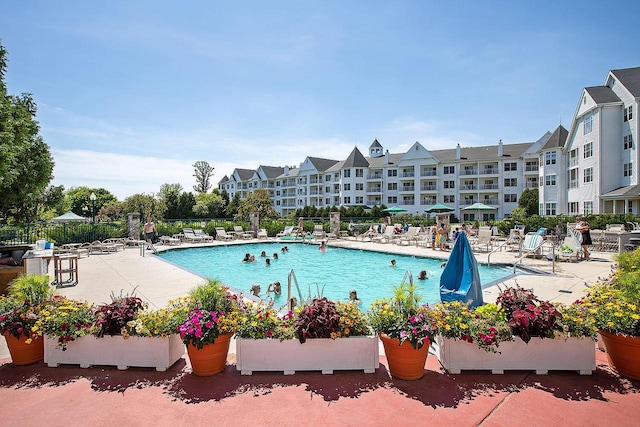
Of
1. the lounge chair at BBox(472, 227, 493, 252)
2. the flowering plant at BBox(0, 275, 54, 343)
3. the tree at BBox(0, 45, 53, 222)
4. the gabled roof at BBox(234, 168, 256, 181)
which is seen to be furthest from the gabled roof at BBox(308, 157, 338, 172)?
the flowering plant at BBox(0, 275, 54, 343)

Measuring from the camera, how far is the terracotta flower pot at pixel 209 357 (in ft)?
12.9

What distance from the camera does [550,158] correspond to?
36906mm

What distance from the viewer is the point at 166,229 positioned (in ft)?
81.5

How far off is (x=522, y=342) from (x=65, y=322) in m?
5.33

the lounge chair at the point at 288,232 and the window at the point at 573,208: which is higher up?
the window at the point at 573,208

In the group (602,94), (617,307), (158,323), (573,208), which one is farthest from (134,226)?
(602,94)

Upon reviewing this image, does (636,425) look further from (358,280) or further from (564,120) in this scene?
(564,120)

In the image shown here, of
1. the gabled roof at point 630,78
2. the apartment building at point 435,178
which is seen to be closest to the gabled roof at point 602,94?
the gabled roof at point 630,78

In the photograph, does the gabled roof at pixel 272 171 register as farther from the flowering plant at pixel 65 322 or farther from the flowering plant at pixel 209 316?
the flowering plant at pixel 209 316

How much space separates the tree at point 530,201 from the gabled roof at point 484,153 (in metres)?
6.14

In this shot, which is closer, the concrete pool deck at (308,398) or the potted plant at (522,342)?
the concrete pool deck at (308,398)

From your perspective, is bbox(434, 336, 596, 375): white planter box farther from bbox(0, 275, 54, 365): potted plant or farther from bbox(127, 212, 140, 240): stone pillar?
bbox(127, 212, 140, 240): stone pillar

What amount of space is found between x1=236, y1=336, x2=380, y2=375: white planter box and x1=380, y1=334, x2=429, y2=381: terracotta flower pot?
216mm

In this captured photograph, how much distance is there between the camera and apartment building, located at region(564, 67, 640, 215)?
26728 mm
